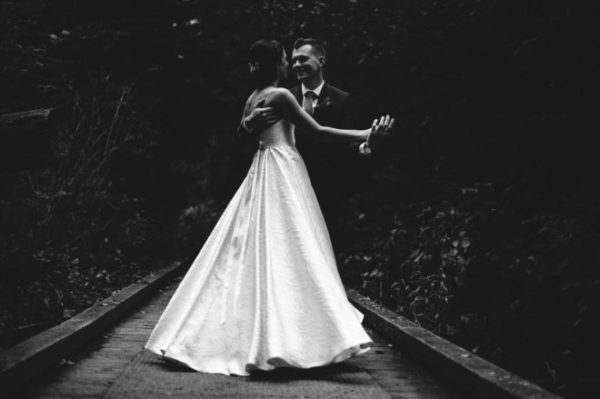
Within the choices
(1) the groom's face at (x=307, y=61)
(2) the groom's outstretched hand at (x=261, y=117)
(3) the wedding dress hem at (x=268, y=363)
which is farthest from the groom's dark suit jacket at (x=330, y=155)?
(3) the wedding dress hem at (x=268, y=363)

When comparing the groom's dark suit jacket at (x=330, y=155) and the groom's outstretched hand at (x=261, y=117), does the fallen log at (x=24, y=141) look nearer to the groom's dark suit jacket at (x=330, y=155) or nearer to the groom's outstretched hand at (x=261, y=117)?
the groom's outstretched hand at (x=261, y=117)

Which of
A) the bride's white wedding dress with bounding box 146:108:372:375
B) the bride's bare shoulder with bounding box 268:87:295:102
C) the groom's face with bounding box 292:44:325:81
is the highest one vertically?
the groom's face with bounding box 292:44:325:81

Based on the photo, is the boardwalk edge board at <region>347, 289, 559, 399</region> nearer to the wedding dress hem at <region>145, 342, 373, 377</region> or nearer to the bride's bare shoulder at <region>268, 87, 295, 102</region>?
the wedding dress hem at <region>145, 342, 373, 377</region>

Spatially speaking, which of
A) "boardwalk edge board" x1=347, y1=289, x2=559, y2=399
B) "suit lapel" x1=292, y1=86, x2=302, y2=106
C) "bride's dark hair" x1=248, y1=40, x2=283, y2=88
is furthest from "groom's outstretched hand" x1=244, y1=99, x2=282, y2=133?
"suit lapel" x1=292, y1=86, x2=302, y2=106

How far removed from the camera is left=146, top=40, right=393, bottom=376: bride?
418cm

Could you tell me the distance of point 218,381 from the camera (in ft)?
13.2

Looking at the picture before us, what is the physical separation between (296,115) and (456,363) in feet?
6.49

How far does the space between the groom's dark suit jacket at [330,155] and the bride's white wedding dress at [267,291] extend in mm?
2140

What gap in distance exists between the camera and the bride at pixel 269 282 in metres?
4.18

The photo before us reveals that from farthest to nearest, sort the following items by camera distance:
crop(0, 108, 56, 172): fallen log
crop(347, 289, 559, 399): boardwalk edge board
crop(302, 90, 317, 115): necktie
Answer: crop(302, 90, 317, 115): necktie, crop(0, 108, 56, 172): fallen log, crop(347, 289, 559, 399): boardwalk edge board

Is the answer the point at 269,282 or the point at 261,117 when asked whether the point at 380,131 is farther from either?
the point at 269,282

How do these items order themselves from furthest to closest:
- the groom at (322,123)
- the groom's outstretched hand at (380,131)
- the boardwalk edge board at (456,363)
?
the groom at (322,123) → the groom's outstretched hand at (380,131) → the boardwalk edge board at (456,363)

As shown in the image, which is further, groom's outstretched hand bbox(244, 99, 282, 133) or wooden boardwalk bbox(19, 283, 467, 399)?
groom's outstretched hand bbox(244, 99, 282, 133)

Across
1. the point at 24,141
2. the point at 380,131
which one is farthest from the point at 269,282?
the point at 24,141
